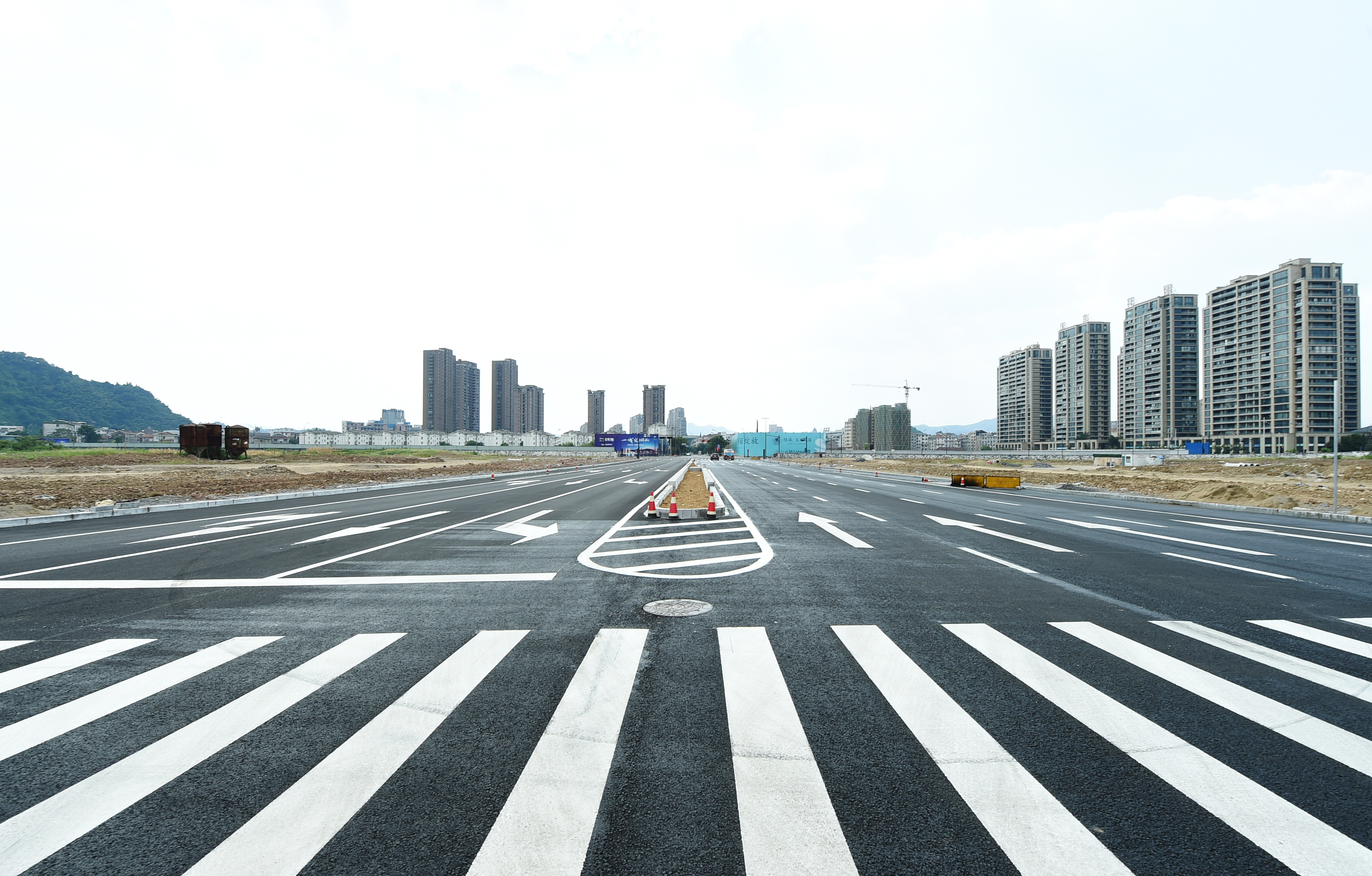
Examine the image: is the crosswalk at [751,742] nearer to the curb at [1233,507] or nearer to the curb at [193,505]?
the curb at [193,505]

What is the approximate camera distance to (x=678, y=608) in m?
6.65

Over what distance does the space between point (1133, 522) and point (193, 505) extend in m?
28.5

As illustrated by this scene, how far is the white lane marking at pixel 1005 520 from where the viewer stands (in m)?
14.8

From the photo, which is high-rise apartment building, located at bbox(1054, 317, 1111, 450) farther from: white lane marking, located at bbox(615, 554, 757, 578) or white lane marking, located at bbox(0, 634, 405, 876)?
white lane marking, located at bbox(0, 634, 405, 876)

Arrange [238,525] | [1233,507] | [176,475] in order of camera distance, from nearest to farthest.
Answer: [238,525] < [1233,507] < [176,475]

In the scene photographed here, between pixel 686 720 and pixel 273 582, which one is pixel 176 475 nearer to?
pixel 273 582

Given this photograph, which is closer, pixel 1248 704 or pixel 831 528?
pixel 1248 704

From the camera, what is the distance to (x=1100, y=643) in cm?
542

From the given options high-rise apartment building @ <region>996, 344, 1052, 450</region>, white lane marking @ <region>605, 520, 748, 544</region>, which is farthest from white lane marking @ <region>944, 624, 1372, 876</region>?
high-rise apartment building @ <region>996, 344, 1052, 450</region>

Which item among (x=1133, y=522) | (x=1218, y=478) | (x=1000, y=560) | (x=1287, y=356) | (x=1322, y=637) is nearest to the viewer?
(x=1322, y=637)

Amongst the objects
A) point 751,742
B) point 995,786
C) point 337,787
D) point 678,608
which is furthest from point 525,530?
→ point 995,786

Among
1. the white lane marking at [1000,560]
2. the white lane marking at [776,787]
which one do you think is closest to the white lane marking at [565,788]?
the white lane marking at [776,787]

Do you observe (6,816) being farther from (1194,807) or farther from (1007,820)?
(1194,807)

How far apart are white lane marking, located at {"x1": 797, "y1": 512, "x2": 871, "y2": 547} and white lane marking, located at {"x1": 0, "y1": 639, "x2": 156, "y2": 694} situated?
10.3 m
